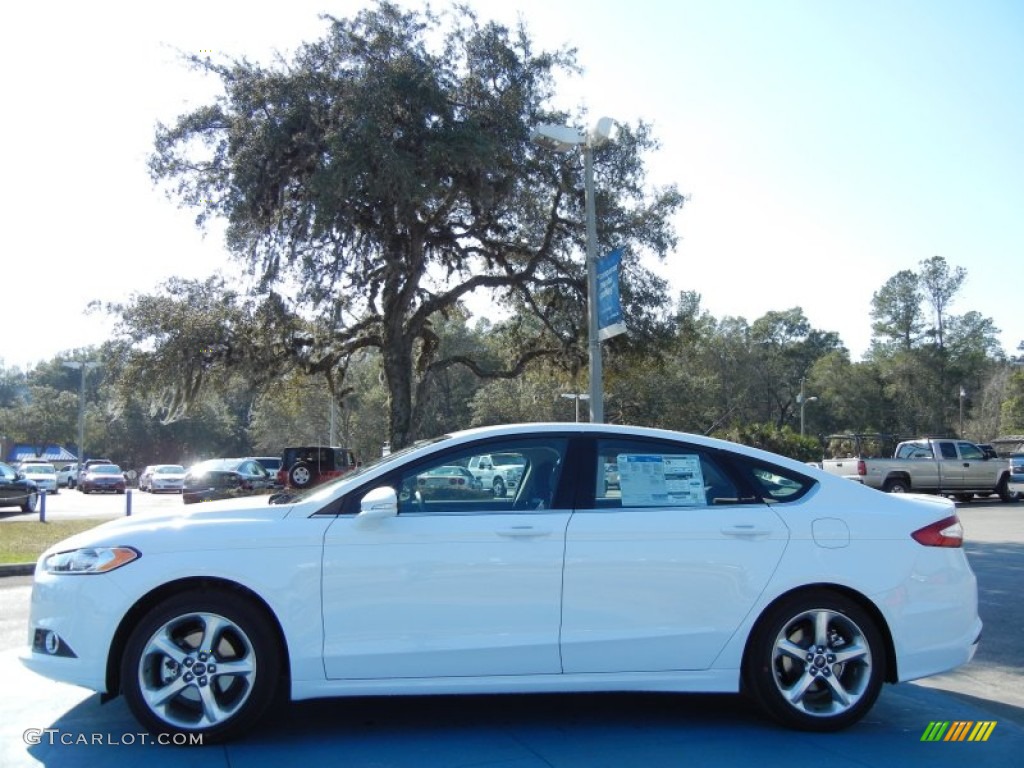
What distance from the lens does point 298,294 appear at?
18.3 meters

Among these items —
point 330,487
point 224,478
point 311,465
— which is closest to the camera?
point 330,487

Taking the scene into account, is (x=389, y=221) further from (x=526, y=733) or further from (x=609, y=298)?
(x=526, y=733)

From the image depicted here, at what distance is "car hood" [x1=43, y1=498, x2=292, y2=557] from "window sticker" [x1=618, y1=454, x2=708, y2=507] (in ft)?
6.01

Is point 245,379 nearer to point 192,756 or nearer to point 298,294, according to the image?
point 298,294

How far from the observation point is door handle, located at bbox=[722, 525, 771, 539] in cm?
477

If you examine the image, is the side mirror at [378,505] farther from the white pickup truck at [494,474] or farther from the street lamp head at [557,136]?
the street lamp head at [557,136]

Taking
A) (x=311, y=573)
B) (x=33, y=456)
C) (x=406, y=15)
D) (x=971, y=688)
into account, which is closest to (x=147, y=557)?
(x=311, y=573)

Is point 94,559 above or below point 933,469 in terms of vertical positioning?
above

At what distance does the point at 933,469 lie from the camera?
25.2 meters

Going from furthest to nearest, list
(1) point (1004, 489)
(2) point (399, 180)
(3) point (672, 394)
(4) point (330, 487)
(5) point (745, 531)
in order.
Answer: (3) point (672, 394) → (1) point (1004, 489) → (2) point (399, 180) → (4) point (330, 487) → (5) point (745, 531)

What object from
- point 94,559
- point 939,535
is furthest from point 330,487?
point 939,535

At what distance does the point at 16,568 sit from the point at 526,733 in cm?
971

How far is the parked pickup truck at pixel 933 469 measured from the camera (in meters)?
24.8

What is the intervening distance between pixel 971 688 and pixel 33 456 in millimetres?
66241
